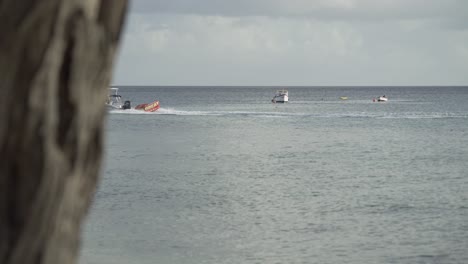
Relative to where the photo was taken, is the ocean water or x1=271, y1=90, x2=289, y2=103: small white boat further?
x1=271, y1=90, x2=289, y2=103: small white boat

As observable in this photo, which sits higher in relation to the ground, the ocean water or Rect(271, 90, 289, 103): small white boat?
Rect(271, 90, 289, 103): small white boat

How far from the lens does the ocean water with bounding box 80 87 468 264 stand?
22328 mm

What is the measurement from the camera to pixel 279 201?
1230 inches

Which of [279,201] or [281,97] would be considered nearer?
[279,201]

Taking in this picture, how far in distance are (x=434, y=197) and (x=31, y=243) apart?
30.6 metres

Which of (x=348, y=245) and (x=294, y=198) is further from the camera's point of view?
(x=294, y=198)

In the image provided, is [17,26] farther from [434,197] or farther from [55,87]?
[434,197]

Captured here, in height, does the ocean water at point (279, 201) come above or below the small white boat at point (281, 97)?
below

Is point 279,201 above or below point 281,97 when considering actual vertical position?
below

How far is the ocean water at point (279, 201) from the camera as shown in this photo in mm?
22328

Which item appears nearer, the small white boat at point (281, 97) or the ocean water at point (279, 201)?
the ocean water at point (279, 201)

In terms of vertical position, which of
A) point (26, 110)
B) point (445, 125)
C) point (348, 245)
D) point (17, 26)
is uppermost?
point (445, 125)

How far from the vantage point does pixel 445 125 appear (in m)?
80.4

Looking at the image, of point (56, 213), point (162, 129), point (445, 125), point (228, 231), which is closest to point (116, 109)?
point (162, 129)
